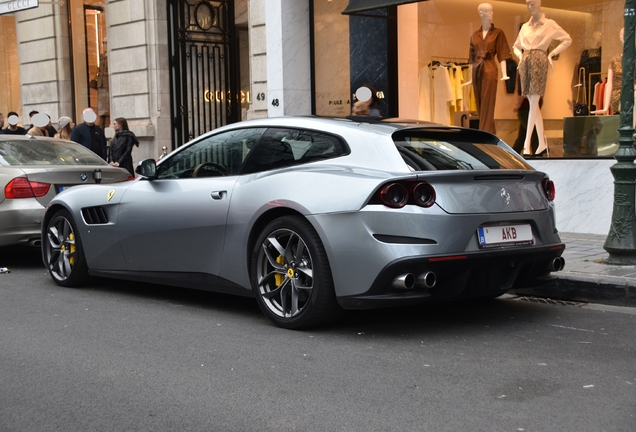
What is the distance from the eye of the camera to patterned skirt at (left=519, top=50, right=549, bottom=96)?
37.7 ft

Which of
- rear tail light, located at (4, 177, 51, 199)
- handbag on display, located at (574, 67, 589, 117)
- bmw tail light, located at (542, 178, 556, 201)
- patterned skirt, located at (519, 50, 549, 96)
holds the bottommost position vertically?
rear tail light, located at (4, 177, 51, 199)

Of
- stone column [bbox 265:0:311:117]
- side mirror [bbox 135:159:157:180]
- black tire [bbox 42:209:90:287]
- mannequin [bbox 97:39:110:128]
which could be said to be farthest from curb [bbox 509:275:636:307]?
mannequin [bbox 97:39:110:128]

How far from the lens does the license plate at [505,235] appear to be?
5453 millimetres

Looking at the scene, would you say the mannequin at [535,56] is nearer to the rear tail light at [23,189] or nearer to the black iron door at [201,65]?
the rear tail light at [23,189]

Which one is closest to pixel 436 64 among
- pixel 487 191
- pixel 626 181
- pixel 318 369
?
pixel 626 181

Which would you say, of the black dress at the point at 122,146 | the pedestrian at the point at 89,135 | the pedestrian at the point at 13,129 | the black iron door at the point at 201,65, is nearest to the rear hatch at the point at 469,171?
the black dress at the point at 122,146

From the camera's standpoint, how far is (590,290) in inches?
271

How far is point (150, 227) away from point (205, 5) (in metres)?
12.0

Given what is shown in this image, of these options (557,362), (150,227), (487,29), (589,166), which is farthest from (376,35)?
(557,362)

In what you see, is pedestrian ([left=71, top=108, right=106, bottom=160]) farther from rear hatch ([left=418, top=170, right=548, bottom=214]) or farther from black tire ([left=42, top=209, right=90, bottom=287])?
rear hatch ([left=418, top=170, right=548, bottom=214])

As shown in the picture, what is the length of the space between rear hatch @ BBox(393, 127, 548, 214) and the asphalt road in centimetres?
88

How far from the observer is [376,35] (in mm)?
13852

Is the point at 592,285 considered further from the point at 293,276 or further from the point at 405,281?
the point at 293,276

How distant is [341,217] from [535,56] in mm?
7150
